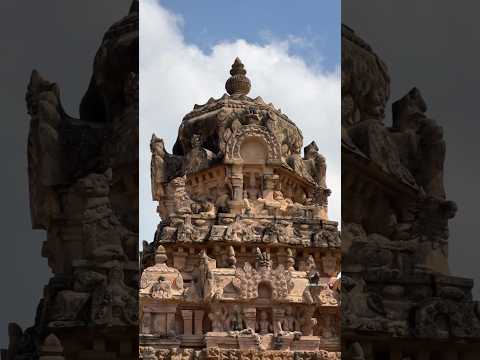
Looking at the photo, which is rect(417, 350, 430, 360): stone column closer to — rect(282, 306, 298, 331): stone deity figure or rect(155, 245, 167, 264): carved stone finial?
rect(282, 306, 298, 331): stone deity figure

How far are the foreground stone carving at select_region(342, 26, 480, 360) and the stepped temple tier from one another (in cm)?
2822

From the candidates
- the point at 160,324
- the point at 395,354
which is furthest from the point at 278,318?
the point at 395,354

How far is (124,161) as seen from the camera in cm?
669

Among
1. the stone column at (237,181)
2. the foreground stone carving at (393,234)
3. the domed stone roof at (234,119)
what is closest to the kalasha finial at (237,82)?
the domed stone roof at (234,119)

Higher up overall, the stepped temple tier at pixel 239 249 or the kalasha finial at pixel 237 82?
the kalasha finial at pixel 237 82

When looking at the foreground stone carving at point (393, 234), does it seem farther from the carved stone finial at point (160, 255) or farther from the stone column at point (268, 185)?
the stone column at point (268, 185)

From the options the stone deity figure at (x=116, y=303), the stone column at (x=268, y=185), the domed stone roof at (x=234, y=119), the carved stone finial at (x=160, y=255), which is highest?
the domed stone roof at (x=234, y=119)

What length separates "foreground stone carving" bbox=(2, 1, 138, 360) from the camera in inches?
252

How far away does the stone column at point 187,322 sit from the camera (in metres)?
38.5

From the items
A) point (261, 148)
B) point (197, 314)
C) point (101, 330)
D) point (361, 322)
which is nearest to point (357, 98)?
point (361, 322)

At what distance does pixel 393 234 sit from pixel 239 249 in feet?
109

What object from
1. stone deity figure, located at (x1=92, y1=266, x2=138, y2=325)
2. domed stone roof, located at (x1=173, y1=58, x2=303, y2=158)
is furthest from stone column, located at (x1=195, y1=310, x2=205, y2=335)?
stone deity figure, located at (x1=92, y1=266, x2=138, y2=325)

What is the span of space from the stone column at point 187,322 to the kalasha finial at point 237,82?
1358 cm

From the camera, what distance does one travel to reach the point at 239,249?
40.8 meters
